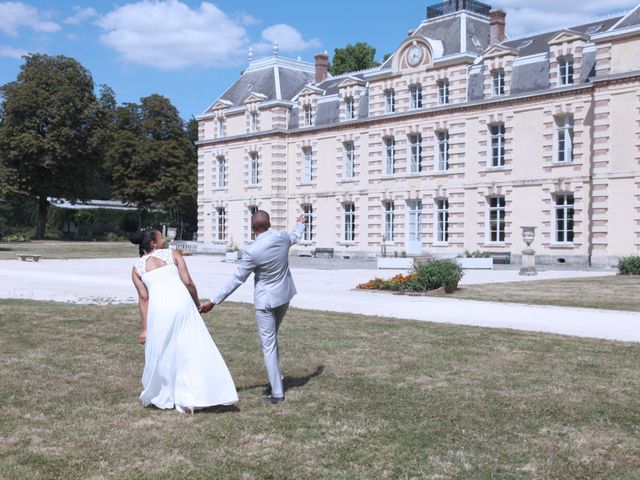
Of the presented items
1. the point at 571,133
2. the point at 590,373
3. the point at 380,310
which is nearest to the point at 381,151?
the point at 571,133

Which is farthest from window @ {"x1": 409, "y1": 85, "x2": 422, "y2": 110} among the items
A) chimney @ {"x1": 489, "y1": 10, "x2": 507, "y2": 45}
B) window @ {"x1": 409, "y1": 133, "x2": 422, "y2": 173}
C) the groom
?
→ the groom

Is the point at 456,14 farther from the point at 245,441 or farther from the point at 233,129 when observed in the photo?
the point at 245,441

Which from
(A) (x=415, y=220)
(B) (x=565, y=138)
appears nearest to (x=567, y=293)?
(B) (x=565, y=138)

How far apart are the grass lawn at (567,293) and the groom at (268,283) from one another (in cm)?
964

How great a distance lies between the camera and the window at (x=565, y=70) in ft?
106

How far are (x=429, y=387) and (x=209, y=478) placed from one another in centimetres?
335

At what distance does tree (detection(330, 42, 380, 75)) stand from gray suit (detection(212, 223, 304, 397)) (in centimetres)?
5153

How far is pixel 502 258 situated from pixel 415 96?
9.64 meters

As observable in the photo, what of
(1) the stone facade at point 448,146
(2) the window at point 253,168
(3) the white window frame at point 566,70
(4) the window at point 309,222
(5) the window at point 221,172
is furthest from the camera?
(5) the window at point 221,172

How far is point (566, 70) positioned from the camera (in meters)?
32.5

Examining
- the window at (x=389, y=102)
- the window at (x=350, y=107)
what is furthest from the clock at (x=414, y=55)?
the window at (x=350, y=107)

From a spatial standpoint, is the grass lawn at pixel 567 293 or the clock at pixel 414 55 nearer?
the grass lawn at pixel 567 293

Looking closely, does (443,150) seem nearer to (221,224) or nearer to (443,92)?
(443,92)

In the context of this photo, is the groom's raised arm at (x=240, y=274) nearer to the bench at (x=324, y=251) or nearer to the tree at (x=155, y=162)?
the bench at (x=324, y=251)
